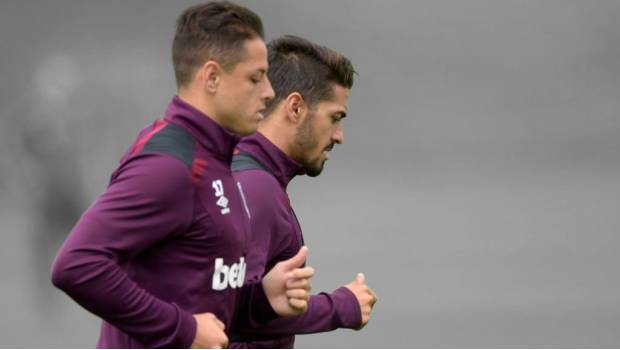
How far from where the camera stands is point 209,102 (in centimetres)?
270

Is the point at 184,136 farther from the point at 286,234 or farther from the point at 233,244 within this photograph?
the point at 286,234

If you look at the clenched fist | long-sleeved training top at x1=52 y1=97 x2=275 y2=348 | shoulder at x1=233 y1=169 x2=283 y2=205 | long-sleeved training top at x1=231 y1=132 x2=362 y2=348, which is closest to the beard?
long-sleeved training top at x1=231 y1=132 x2=362 y2=348

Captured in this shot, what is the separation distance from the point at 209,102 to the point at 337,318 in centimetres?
99

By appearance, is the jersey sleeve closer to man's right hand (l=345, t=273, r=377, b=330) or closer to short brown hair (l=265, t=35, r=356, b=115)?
man's right hand (l=345, t=273, r=377, b=330)

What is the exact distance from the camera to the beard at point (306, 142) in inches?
147

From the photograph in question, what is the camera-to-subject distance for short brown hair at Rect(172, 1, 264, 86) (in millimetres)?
2705

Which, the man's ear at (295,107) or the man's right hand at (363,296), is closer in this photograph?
the man's right hand at (363,296)

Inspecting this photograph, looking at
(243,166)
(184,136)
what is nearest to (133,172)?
(184,136)

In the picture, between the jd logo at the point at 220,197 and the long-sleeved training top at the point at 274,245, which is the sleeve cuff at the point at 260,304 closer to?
the long-sleeved training top at the point at 274,245

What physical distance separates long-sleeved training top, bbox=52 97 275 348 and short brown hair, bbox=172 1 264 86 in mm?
107

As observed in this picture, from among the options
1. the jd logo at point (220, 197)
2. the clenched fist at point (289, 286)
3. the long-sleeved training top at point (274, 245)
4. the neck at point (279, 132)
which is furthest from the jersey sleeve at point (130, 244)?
the neck at point (279, 132)

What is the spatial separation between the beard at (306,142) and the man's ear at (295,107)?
0.08ft

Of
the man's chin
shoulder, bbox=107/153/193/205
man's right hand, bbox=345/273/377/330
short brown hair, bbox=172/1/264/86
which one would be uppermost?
the man's chin

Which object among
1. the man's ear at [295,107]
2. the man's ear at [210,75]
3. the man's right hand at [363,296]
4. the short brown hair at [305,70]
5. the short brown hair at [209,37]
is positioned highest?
the short brown hair at [305,70]
